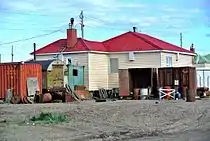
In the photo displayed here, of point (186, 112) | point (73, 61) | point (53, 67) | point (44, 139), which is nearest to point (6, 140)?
point (44, 139)

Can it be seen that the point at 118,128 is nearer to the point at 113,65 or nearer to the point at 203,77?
the point at 113,65

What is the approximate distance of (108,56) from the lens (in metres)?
54.0

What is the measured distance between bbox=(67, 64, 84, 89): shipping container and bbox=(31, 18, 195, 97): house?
0.96 meters

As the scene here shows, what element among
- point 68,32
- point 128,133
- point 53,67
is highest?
point 68,32

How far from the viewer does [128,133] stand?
57.9ft

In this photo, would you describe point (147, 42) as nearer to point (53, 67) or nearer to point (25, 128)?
point (53, 67)

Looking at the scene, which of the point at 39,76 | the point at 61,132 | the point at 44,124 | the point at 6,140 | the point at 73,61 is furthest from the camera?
the point at 73,61

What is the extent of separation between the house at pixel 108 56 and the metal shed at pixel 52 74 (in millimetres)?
5891

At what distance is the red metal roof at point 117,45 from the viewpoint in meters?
52.5

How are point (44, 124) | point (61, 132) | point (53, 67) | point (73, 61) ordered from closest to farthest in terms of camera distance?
point (61, 132) < point (44, 124) < point (53, 67) < point (73, 61)

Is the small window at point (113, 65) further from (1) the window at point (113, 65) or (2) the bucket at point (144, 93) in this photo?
(2) the bucket at point (144, 93)

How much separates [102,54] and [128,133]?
35.7m

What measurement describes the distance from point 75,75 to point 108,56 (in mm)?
7057

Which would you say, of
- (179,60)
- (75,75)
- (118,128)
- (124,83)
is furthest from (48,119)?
(179,60)
